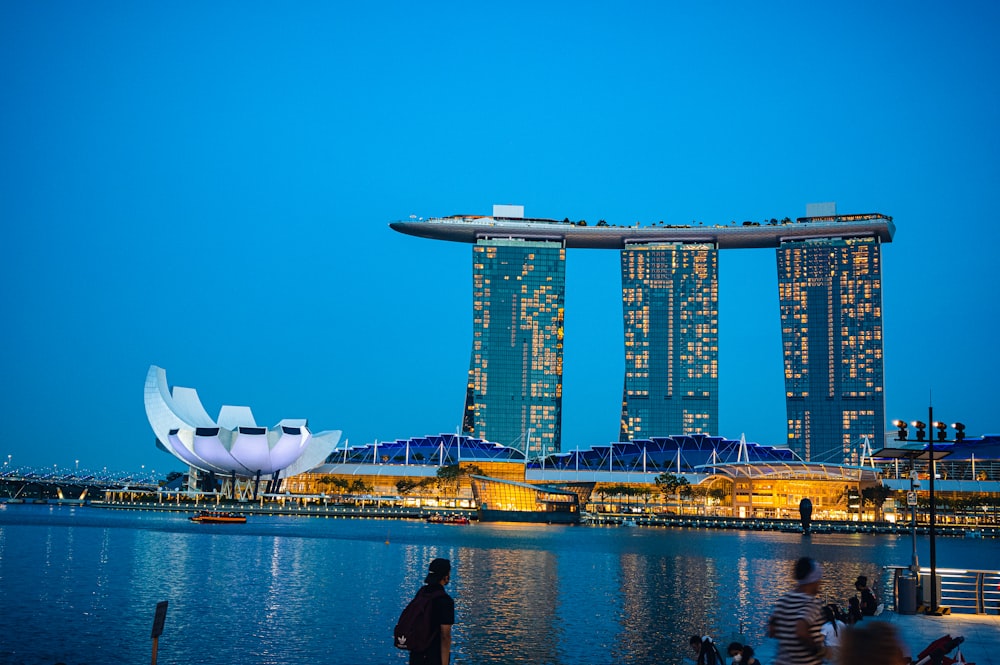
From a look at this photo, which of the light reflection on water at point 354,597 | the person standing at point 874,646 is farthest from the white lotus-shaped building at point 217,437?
the person standing at point 874,646

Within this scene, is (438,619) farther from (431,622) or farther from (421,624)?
(421,624)

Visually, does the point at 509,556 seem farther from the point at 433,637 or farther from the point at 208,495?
the point at 208,495

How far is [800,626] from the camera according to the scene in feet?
29.9

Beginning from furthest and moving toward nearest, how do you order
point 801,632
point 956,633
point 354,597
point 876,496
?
1. point 876,496
2. point 354,597
3. point 956,633
4. point 801,632

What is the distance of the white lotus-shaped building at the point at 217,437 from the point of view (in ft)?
483

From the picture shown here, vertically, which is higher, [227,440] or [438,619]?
[227,440]

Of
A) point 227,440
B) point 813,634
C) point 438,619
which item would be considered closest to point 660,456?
point 227,440

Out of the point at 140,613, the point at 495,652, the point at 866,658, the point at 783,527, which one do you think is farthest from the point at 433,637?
the point at 783,527

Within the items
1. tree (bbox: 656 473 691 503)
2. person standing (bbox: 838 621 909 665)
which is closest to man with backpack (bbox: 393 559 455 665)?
person standing (bbox: 838 621 909 665)

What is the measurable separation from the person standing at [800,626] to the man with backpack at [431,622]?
3268 millimetres

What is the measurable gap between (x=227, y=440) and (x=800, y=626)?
14473 cm

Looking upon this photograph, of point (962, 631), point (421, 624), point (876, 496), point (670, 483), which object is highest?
point (421, 624)

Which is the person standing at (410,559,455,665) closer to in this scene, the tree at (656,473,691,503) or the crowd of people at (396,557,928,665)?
the crowd of people at (396,557,928,665)

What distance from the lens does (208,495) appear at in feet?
537
